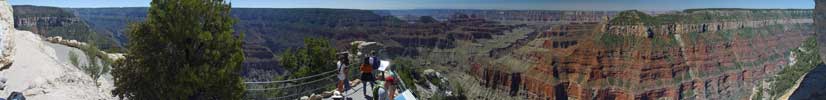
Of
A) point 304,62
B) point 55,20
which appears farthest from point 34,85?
point 55,20

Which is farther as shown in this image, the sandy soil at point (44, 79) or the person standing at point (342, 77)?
the person standing at point (342, 77)

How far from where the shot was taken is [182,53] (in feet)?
19.3

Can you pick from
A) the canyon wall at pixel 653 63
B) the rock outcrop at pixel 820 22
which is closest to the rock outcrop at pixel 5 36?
the rock outcrop at pixel 820 22

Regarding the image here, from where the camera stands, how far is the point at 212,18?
584 cm

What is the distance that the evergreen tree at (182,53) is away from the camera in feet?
18.7

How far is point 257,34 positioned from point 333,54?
32.1 m

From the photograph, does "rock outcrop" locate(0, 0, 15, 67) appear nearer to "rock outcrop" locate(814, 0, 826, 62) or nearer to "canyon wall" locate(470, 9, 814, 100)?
"rock outcrop" locate(814, 0, 826, 62)

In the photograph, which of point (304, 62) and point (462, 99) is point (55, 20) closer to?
point (304, 62)

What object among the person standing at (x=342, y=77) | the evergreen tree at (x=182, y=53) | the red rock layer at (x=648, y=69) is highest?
the evergreen tree at (x=182, y=53)

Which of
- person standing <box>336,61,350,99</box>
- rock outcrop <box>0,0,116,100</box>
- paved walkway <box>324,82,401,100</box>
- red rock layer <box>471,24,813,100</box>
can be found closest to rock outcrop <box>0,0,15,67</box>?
rock outcrop <box>0,0,116,100</box>

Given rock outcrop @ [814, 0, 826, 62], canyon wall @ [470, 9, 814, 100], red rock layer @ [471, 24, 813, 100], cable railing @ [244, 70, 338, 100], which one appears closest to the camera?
cable railing @ [244, 70, 338, 100]

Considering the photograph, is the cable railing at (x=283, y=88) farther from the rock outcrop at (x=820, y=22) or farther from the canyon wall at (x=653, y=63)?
the canyon wall at (x=653, y=63)

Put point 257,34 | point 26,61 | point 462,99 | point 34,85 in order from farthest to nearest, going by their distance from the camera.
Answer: point 257,34 < point 462,99 < point 26,61 < point 34,85

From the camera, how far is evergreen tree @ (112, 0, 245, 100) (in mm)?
5699
